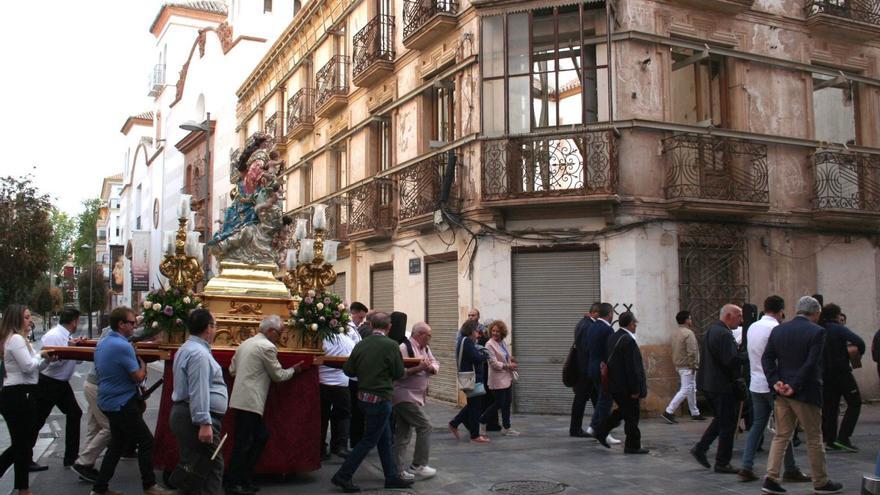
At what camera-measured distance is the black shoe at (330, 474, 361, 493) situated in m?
8.12

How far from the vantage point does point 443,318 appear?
1731 cm

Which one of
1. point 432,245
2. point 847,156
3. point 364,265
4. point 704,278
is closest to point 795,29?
point 847,156

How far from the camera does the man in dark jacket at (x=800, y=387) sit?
24.6ft

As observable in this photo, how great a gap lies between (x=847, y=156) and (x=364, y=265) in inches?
460

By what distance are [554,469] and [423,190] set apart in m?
8.93

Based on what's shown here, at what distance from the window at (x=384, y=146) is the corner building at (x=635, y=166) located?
7.40 feet

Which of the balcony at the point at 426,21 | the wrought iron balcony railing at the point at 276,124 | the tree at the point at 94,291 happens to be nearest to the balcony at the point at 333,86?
the balcony at the point at 426,21

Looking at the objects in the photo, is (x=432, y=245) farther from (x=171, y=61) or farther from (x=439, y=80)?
(x=171, y=61)

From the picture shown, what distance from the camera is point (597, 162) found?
47.2ft

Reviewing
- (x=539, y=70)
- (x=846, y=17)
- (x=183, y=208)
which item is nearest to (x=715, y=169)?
(x=539, y=70)

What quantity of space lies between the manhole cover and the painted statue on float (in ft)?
13.5

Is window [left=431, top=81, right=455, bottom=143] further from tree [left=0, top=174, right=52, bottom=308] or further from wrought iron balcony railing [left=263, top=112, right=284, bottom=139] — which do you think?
tree [left=0, top=174, right=52, bottom=308]

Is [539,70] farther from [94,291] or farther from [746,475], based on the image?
[94,291]

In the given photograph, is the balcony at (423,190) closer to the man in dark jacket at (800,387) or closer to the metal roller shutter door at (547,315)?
the metal roller shutter door at (547,315)
